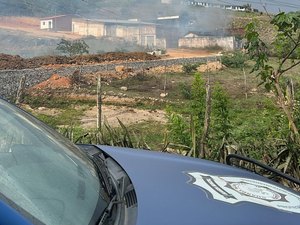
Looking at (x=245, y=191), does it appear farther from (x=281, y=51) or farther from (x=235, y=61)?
(x=235, y=61)

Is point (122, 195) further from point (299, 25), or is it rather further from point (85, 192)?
point (299, 25)

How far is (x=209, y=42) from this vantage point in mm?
48219

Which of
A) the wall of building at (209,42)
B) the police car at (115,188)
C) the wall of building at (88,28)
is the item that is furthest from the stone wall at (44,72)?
the wall of building at (88,28)

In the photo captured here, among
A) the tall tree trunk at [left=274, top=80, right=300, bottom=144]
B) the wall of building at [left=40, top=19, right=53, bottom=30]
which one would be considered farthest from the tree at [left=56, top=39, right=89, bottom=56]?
the tall tree trunk at [left=274, top=80, right=300, bottom=144]

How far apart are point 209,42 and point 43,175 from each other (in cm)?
4713

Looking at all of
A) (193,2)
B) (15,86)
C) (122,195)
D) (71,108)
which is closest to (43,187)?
(122,195)

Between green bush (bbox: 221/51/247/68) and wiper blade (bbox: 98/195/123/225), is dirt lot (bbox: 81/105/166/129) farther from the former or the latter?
green bush (bbox: 221/51/247/68)

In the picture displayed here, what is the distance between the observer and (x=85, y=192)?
1.98 metres

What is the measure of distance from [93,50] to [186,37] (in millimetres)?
9127

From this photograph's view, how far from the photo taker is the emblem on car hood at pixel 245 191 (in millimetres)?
2100

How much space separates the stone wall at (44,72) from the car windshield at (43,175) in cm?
1591

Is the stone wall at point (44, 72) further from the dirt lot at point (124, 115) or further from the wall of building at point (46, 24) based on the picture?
the wall of building at point (46, 24)

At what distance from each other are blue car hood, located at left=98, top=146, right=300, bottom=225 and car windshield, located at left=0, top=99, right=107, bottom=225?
19 centimetres

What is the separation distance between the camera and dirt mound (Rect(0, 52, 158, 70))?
29800 millimetres
